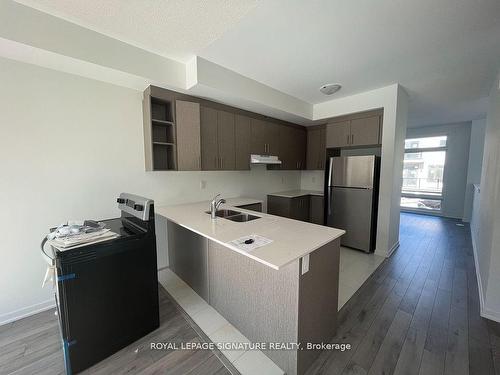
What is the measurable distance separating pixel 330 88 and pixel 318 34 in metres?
1.28

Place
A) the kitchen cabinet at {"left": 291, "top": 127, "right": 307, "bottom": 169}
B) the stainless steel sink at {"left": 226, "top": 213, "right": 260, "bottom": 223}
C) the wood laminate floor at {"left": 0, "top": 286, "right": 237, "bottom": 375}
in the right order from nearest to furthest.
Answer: the wood laminate floor at {"left": 0, "top": 286, "right": 237, "bottom": 375} → the stainless steel sink at {"left": 226, "top": 213, "right": 260, "bottom": 223} → the kitchen cabinet at {"left": 291, "top": 127, "right": 307, "bottom": 169}

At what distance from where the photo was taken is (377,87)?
299 cm

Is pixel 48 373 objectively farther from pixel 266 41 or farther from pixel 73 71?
pixel 266 41

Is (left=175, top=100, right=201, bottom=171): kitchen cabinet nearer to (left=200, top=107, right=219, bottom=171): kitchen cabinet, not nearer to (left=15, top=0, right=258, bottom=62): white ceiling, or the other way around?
(left=200, top=107, right=219, bottom=171): kitchen cabinet

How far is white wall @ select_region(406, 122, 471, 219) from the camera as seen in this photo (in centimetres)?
529

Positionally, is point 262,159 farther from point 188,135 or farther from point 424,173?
point 424,173

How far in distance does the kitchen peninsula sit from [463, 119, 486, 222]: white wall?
6.02 meters

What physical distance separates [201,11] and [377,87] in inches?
105

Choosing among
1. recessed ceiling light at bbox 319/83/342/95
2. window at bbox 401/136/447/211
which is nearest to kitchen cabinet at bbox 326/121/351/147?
recessed ceiling light at bbox 319/83/342/95

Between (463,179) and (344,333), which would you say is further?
(463,179)

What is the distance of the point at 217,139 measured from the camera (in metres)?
2.87

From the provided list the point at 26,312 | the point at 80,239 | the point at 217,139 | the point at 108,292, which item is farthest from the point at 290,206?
the point at 26,312

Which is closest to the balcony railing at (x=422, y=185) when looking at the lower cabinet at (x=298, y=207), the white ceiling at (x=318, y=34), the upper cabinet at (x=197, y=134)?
the white ceiling at (x=318, y=34)

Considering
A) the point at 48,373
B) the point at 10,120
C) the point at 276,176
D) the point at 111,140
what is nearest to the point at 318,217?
the point at 276,176
